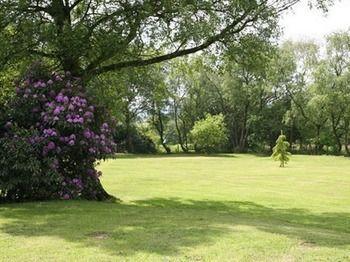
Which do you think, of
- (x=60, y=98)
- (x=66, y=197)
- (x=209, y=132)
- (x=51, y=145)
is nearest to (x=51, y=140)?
(x=51, y=145)

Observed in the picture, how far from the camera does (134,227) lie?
949 centimetres

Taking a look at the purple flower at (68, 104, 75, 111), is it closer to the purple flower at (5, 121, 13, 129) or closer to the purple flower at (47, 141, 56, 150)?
the purple flower at (47, 141, 56, 150)

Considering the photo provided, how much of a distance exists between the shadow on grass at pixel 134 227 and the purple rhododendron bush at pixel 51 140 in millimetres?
793

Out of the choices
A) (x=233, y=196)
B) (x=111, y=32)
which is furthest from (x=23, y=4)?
(x=233, y=196)

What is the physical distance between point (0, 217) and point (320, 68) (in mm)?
57477

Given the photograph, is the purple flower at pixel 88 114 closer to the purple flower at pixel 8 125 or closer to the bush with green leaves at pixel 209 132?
the purple flower at pixel 8 125

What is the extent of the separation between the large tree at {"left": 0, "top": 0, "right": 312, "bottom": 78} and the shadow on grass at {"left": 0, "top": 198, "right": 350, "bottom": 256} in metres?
4.41

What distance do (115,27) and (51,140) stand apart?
3.80 m

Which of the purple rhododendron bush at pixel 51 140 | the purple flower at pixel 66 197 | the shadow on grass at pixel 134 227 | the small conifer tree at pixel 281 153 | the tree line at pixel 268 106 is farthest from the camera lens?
the tree line at pixel 268 106

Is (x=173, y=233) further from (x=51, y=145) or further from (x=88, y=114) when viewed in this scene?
(x=88, y=114)

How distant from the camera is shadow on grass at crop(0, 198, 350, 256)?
26.3ft

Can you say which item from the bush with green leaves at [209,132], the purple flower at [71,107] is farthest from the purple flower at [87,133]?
the bush with green leaves at [209,132]

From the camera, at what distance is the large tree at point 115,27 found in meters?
14.3

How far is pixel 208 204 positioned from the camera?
56.1 feet
